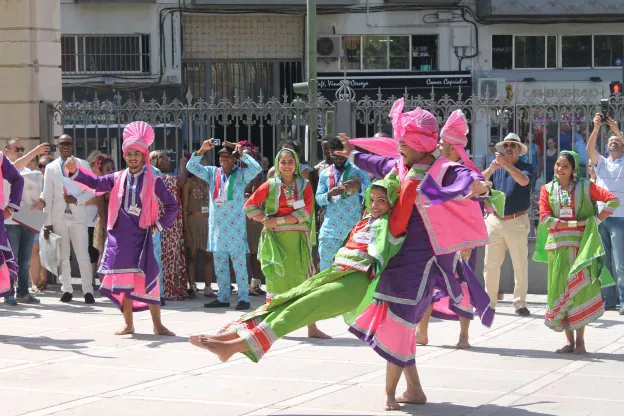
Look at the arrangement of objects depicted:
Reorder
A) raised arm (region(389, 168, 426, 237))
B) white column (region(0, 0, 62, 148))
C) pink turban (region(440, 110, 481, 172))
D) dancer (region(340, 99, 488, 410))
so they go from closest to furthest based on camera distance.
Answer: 1. dancer (region(340, 99, 488, 410))
2. raised arm (region(389, 168, 426, 237))
3. pink turban (region(440, 110, 481, 172))
4. white column (region(0, 0, 62, 148))

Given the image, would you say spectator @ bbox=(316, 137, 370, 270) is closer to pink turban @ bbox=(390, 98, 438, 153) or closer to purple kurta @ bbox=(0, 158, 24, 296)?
purple kurta @ bbox=(0, 158, 24, 296)

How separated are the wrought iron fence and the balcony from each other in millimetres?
13316

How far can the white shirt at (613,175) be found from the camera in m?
13.0

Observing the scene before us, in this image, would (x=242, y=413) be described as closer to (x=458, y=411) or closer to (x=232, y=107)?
(x=458, y=411)

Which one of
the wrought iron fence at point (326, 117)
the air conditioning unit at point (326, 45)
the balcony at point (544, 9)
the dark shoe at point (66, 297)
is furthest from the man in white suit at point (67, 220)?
the balcony at point (544, 9)

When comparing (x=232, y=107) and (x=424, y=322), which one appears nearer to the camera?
(x=424, y=322)

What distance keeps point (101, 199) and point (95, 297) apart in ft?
5.69

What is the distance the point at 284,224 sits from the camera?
38.1ft

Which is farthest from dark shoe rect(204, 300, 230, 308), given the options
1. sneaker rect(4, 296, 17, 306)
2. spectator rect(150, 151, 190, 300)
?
sneaker rect(4, 296, 17, 306)

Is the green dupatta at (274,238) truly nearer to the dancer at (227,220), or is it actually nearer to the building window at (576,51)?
the dancer at (227,220)

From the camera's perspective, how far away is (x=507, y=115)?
14.6 meters

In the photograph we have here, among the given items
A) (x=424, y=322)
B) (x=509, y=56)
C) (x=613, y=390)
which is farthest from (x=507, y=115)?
(x=509, y=56)

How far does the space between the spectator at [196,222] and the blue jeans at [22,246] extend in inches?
69.4

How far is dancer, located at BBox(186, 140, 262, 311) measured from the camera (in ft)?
43.8
